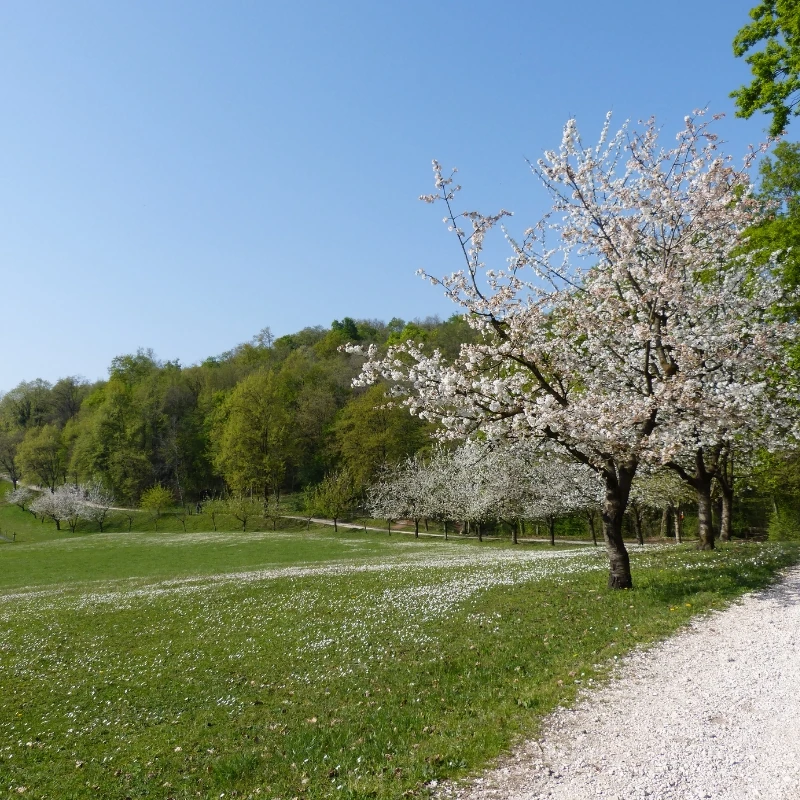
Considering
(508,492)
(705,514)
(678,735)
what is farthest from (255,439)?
(678,735)

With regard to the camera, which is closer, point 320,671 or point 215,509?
point 320,671

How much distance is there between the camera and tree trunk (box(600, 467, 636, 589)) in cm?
1612

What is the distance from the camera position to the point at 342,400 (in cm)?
9638

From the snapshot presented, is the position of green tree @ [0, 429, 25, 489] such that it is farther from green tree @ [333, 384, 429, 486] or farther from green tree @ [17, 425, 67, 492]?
green tree @ [333, 384, 429, 486]

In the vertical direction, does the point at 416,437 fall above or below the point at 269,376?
below

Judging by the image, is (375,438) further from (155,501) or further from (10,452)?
(10,452)

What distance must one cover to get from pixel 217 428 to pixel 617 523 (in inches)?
3232

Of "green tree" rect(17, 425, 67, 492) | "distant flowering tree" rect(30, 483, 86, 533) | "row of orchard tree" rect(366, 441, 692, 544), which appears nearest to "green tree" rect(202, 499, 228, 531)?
"distant flowering tree" rect(30, 483, 86, 533)

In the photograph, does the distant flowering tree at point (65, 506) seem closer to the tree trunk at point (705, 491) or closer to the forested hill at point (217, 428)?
the forested hill at point (217, 428)

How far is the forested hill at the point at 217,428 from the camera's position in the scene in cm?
7481

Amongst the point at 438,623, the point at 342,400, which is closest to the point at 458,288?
the point at 438,623

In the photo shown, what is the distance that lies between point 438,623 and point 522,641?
2949mm

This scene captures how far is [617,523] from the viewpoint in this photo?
53.2 feet

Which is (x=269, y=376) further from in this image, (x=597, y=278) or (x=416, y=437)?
(x=597, y=278)
